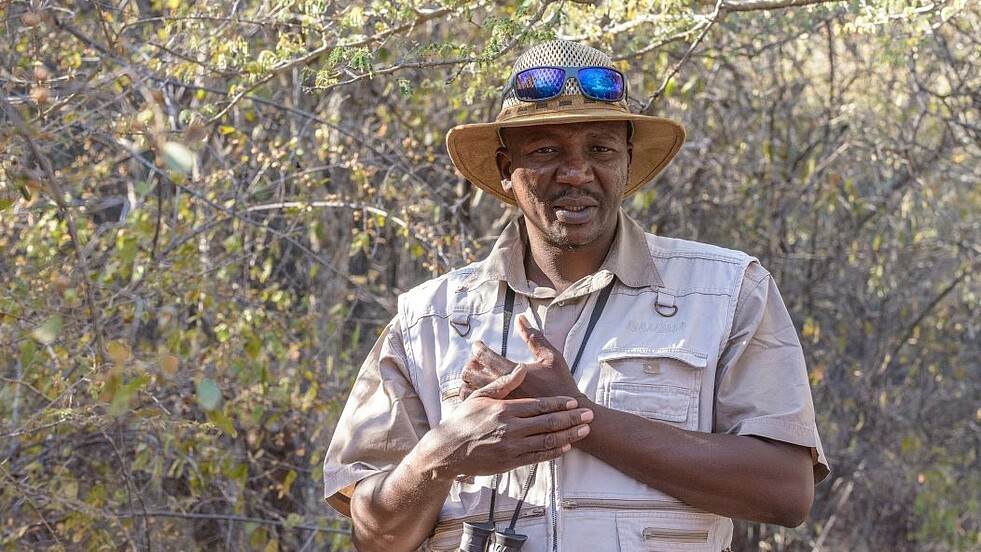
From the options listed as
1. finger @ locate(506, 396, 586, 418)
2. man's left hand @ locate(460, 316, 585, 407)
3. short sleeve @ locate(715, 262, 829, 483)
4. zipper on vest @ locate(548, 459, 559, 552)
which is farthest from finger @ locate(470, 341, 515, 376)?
short sleeve @ locate(715, 262, 829, 483)

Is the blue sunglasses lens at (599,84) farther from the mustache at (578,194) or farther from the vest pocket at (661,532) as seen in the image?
the vest pocket at (661,532)

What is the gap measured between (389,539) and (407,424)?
9.9 inches

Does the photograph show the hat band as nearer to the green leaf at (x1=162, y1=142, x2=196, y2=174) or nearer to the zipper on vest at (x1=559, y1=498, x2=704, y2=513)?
the zipper on vest at (x1=559, y1=498, x2=704, y2=513)

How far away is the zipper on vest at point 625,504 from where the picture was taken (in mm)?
2422

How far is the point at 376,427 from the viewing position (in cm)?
268

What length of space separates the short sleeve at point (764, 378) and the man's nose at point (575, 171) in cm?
41

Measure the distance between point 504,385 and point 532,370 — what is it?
0.06 meters

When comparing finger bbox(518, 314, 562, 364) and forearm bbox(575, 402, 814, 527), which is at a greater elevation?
finger bbox(518, 314, 562, 364)

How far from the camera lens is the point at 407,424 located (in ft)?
8.81

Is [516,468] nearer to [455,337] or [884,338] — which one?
[455,337]

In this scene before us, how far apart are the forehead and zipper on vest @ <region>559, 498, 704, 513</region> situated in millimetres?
800

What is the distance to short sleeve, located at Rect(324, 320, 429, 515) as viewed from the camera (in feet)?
8.77

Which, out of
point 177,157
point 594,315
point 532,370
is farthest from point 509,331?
point 177,157

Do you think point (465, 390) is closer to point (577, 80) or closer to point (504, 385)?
point (504, 385)
